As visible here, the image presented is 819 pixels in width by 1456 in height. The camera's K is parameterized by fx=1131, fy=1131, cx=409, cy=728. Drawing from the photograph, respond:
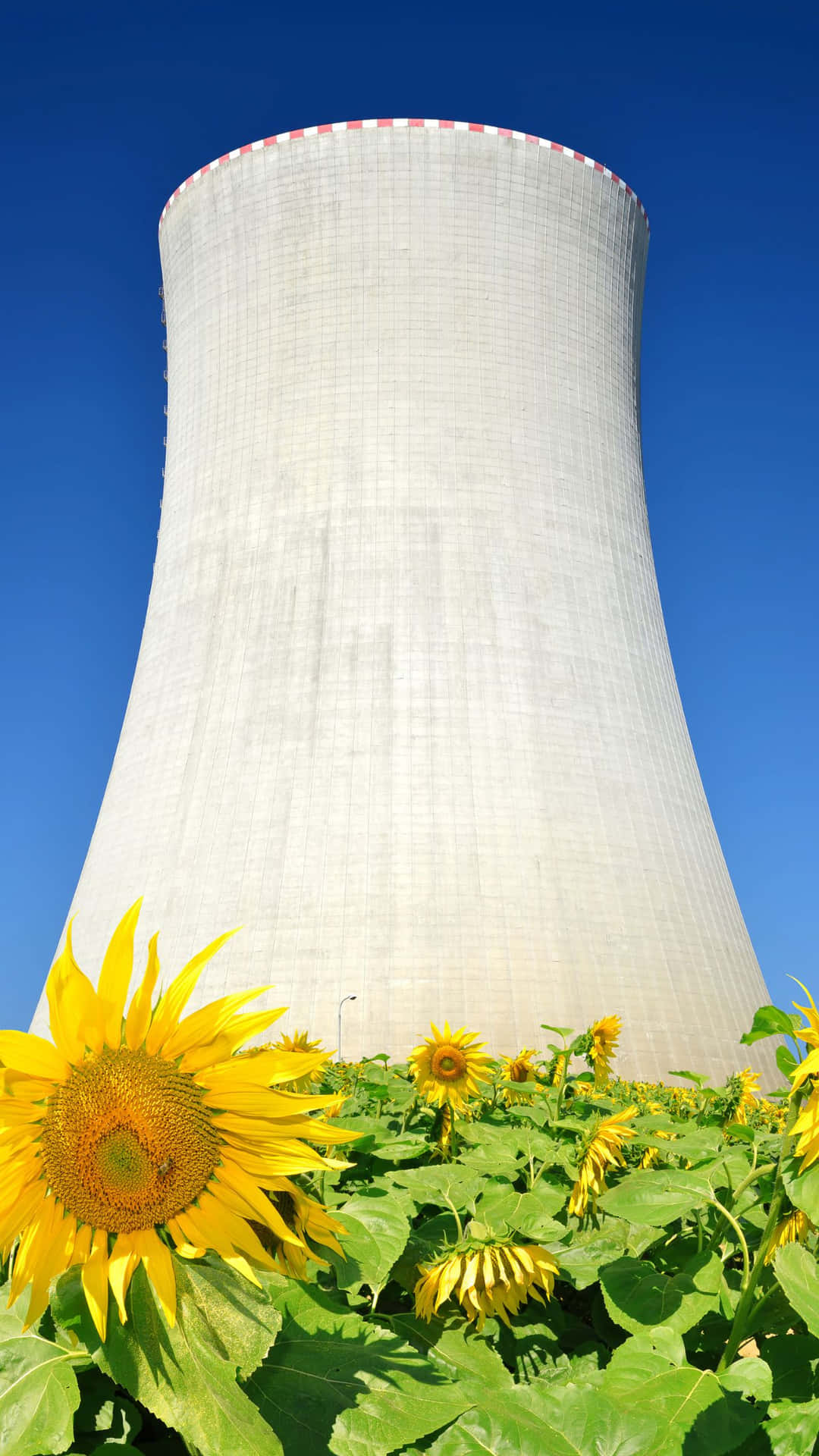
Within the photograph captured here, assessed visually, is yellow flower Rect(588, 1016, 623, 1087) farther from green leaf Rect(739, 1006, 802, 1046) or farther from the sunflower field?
green leaf Rect(739, 1006, 802, 1046)

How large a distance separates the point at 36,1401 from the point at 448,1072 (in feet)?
2.98

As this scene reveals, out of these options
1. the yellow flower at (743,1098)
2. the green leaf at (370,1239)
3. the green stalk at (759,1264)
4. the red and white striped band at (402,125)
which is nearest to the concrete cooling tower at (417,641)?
the red and white striped band at (402,125)

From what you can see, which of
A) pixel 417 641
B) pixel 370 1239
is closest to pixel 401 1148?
pixel 370 1239

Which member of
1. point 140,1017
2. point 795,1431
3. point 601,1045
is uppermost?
point 601,1045

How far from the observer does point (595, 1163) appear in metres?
1.09

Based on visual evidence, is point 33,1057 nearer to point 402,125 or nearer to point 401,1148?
point 401,1148

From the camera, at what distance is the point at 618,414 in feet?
32.0

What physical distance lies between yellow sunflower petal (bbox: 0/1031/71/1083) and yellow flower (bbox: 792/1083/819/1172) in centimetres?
47

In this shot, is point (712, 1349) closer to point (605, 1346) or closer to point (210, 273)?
point (605, 1346)

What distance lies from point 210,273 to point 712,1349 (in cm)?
1007

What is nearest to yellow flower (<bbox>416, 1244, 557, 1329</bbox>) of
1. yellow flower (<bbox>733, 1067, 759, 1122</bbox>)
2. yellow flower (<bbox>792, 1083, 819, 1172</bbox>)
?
yellow flower (<bbox>792, 1083, 819, 1172</bbox>)

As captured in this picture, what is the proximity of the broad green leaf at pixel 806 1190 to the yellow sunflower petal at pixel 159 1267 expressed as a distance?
0.40m

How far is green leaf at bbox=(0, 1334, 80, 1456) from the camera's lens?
633 millimetres

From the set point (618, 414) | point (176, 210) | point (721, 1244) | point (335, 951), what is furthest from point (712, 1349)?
point (176, 210)
